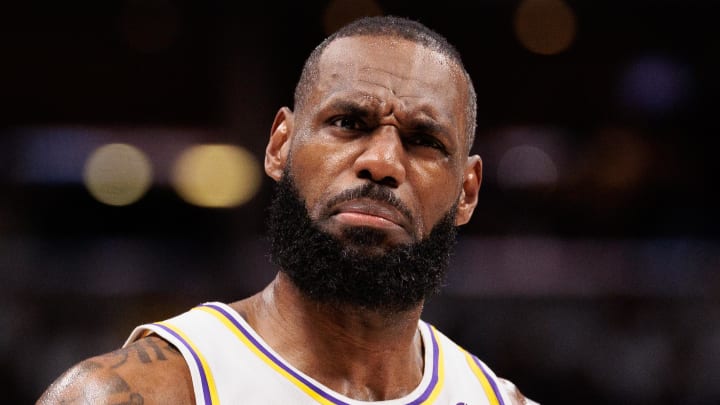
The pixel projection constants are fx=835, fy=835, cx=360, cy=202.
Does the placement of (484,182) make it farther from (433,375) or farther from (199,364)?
(199,364)

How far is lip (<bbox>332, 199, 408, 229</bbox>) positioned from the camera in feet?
6.16

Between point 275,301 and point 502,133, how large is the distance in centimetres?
614

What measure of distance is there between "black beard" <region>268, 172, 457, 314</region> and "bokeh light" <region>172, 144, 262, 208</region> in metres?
5.68

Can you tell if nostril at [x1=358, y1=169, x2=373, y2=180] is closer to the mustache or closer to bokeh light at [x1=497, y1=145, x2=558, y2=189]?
the mustache

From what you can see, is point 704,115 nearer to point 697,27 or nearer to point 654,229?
point 697,27

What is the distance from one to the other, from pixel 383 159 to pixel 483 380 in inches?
29.6

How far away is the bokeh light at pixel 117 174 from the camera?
7645 millimetres

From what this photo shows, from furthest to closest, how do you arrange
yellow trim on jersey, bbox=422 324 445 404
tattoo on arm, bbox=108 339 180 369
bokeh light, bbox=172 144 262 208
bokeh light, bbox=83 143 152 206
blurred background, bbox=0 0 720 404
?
bokeh light, bbox=172 144 262 208, bokeh light, bbox=83 143 152 206, blurred background, bbox=0 0 720 404, yellow trim on jersey, bbox=422 324 445 404, tattoo on arm, bbox=108 339 180 369

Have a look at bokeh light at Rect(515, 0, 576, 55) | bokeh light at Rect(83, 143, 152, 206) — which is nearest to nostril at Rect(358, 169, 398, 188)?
bokeh light at Rect(83, 143, 152, 206)

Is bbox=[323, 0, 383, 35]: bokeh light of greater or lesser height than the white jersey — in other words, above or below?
above

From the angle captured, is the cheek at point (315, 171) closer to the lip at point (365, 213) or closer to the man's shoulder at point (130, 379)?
the lip at point (365, 213)

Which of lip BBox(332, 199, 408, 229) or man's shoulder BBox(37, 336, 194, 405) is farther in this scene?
lip BBox(332, 199, 408, 229)

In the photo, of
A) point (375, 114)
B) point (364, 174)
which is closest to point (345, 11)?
point (375, 114)

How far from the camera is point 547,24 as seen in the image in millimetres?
7980
